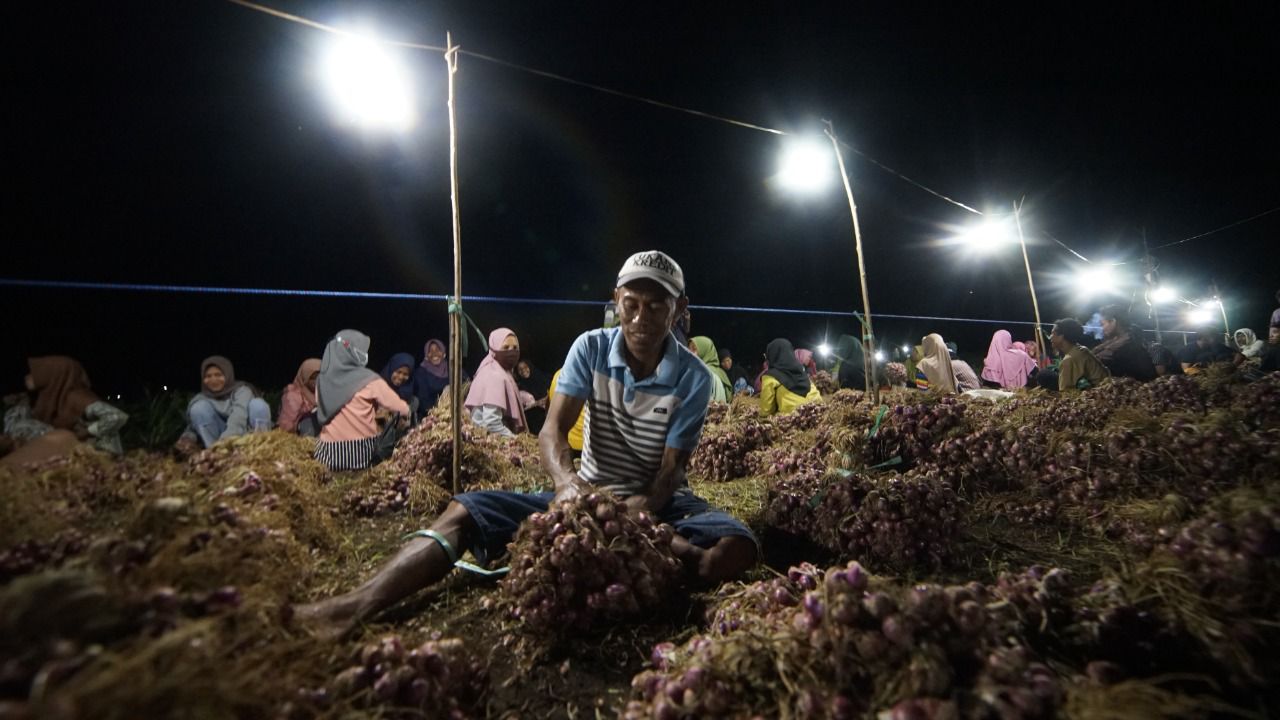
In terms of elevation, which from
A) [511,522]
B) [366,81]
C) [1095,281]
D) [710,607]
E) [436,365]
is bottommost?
[710,607]

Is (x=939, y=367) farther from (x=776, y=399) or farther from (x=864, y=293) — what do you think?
(x=776, y=399)

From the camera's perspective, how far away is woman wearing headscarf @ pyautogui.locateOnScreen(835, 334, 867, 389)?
8.61 m

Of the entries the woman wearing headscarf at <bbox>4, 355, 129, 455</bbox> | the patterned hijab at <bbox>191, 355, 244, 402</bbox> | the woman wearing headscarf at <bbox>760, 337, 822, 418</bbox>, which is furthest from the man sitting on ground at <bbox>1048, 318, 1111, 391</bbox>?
the woman wearing headscarf at <bbox>4, 355, 129, 455</bbox>

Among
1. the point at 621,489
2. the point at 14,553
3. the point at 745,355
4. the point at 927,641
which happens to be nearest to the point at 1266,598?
the point at 927,641

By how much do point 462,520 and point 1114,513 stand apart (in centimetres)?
371

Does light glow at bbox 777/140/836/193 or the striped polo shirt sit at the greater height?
light glow at bbox 777/140/836/193

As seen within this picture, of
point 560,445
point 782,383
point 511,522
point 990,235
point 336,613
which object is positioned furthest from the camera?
point 990,235

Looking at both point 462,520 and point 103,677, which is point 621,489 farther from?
point 103,677

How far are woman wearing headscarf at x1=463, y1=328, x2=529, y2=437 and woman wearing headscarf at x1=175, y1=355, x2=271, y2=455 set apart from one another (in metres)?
2.67

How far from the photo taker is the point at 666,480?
274 centimetres

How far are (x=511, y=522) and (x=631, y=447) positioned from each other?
856 millimetres

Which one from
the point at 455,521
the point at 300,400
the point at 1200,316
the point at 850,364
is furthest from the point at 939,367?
the point at 1200,316

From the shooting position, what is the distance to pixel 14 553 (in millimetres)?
1093

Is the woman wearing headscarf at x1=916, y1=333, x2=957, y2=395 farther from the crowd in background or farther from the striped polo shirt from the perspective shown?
the striped polo shirt
